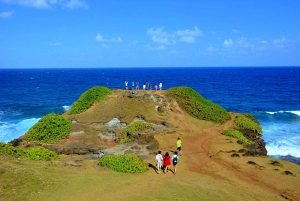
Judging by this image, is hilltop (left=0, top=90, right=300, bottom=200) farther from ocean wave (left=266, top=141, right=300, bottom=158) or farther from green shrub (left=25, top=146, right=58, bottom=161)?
ocean wave (left=266, top=141, right=300, bottom=158)

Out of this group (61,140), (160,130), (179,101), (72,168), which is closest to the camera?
(72,168)

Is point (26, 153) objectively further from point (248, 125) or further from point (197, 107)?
point (248, 125)

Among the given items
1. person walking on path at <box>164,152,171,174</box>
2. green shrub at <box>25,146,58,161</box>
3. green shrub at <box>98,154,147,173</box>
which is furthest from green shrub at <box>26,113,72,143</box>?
person walking on path at <box>164,152,171,174</box>

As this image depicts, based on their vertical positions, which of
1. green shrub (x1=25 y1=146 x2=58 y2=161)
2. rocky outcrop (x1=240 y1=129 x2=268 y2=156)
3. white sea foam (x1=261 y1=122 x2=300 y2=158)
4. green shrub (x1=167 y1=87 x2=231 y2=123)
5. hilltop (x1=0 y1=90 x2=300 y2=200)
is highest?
green shrub (x1=167 y1=87 x2=231 y2=123)

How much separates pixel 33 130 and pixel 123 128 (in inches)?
369

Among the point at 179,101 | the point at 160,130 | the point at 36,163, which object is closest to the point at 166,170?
the point at 36,163

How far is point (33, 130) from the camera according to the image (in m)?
28.5

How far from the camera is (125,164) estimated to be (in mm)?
19469

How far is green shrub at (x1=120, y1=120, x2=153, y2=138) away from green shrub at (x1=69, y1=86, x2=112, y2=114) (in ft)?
28.3

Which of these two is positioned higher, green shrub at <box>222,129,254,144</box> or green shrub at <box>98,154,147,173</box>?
green shrub at <box>98,154,147,173</box>

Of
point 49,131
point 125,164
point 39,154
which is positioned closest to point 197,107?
point 49,131

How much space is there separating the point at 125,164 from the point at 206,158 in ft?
25.6

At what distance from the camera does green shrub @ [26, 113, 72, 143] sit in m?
28.0

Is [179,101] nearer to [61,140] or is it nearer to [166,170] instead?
[61,140]
